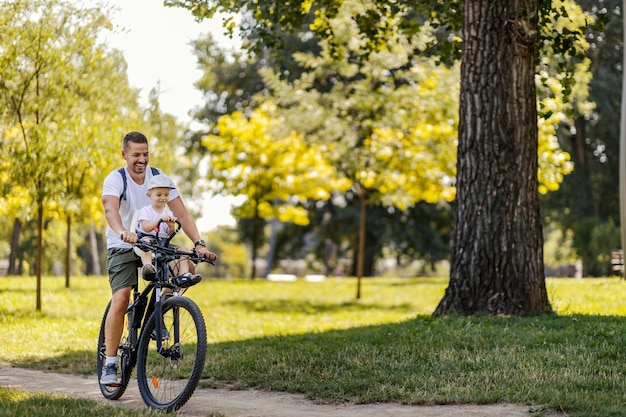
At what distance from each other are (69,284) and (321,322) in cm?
842

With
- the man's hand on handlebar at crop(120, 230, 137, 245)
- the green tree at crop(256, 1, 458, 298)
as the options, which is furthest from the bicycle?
the green tree at crop(256, 1, 458, 298)

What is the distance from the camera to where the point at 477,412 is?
648cm

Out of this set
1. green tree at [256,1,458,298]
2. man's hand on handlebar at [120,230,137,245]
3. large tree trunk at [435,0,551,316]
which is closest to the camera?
man's hand on handlebar at [120,230,137,245]

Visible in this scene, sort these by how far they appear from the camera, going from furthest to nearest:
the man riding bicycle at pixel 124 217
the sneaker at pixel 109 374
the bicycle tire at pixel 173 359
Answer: the sneaker at pixel 109 374 → the man riding bicycle at pixel 124 217 → the bicycle tire at pixel 173 359

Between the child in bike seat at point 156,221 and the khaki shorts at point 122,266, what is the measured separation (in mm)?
217

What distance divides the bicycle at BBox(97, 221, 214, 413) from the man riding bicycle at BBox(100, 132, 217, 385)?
0.21 metres

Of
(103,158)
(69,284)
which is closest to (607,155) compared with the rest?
(69,284)

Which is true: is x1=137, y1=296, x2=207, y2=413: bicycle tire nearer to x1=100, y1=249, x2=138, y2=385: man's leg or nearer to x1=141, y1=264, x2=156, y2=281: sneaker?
x1=141, y1=264, x2=156, y2=281: sneaker

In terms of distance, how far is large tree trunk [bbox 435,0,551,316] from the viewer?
10.8 m

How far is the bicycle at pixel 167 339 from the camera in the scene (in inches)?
246

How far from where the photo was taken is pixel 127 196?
22.7 ft

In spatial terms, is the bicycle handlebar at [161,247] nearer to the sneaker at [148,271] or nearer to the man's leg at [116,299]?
the sneaker at [148,271]

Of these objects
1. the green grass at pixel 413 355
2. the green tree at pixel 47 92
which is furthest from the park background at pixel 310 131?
the green grass at pixel 413 355

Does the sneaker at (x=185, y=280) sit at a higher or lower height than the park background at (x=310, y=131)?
lower
